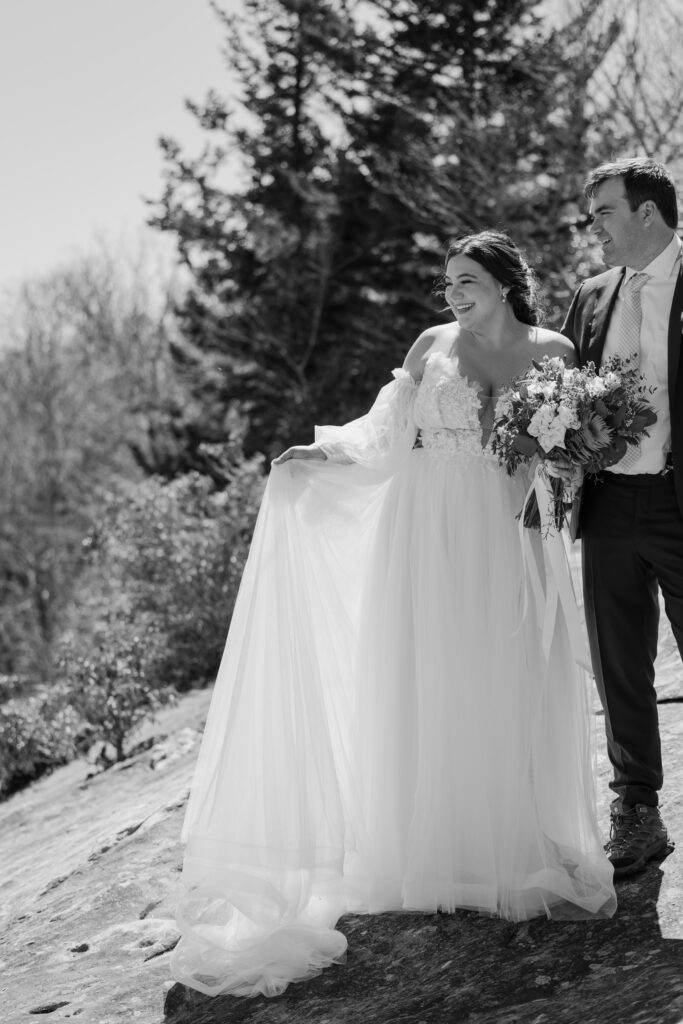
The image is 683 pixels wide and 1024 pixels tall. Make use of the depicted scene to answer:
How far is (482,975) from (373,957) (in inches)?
17.0

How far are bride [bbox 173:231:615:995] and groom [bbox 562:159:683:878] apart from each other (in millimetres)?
144

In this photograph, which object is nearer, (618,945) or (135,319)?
(618,945)

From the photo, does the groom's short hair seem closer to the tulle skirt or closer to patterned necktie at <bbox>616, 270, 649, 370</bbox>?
patterned necktie at <bbox>616, 270, 649, 370</bbox>

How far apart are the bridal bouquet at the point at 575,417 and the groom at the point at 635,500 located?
0.17m

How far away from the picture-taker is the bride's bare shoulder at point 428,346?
452 cm

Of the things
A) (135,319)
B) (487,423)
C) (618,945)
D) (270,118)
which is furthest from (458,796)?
(135,319)

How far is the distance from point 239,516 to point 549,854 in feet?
21.2

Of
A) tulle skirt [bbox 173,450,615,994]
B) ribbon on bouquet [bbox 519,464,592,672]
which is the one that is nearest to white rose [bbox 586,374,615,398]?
ribbon on bouquet [bbox 519,464,592,672]

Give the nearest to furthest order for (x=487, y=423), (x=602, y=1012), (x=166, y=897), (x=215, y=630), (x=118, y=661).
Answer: (x=602, y=1012) < (x=487, y=423) < (x=166, y=897) < (x=118, y=661) < (x=215, y=630)

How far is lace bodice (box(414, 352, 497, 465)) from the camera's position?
4.32 m

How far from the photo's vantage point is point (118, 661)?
8977 mm

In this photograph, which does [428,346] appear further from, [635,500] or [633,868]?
[633,868]

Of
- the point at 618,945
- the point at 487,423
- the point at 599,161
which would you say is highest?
the point at 599,161

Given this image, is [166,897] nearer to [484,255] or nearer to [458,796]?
[458,796]
